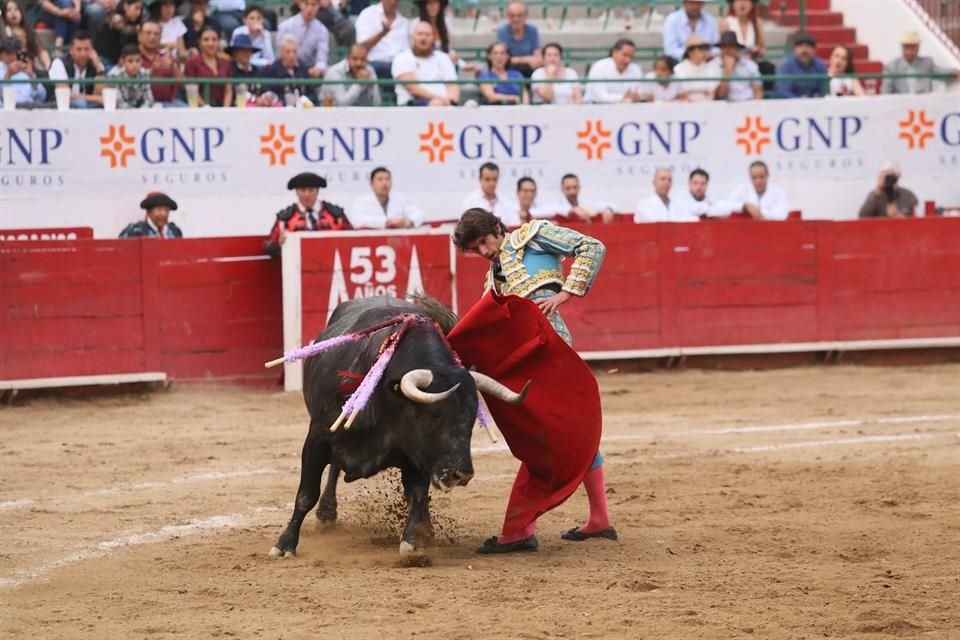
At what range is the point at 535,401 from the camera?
589 centimetres

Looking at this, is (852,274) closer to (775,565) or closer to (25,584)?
(775,565)

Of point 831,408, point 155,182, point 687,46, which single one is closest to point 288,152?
point 155,182

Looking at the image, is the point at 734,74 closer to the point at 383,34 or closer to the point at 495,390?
the point at 383,34

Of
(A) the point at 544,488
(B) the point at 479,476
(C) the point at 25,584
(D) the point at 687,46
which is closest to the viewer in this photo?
(C) the point at 25,584

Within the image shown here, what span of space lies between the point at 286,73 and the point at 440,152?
1.33 m

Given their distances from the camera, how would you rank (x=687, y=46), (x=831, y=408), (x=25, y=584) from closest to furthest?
(x=25, y=584) < (x=831, y=408) < (x=687, y=46)

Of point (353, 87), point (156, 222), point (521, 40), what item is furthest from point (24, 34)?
point (521, 40)

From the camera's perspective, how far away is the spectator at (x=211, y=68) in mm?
11930

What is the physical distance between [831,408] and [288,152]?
14.8ft

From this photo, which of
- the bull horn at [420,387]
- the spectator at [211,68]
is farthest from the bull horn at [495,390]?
the spectator at [211,68]

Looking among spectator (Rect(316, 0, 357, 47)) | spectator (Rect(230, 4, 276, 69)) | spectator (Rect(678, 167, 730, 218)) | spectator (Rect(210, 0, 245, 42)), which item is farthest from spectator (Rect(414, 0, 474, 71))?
spectator (Rect(678, 167, 730, 218))

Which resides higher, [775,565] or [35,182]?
[35,182]

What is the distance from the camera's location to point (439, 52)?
1283cm

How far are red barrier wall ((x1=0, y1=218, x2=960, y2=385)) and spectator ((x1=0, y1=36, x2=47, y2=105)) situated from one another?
1601 mm
